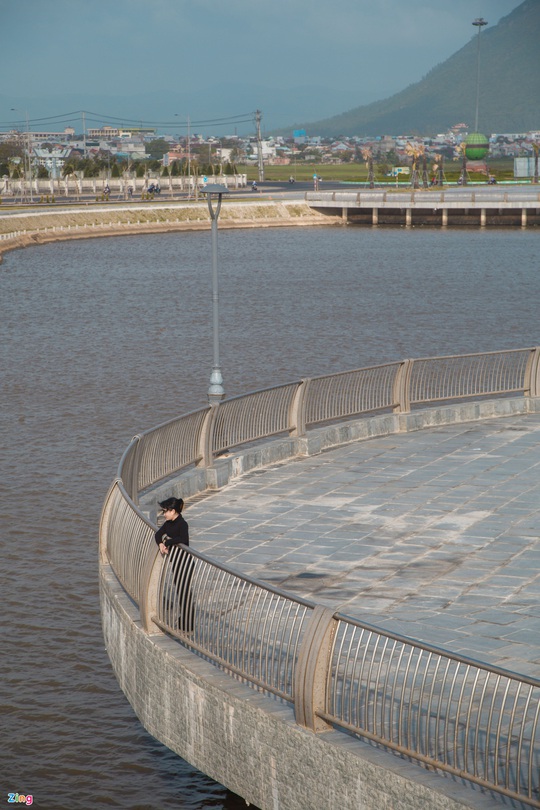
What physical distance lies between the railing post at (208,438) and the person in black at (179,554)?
4.89 metres

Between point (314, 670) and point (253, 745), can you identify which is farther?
point (253, 745)

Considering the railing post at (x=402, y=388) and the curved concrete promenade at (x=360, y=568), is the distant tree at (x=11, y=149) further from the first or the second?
the curved concrete promenade at (x=360, y=568)

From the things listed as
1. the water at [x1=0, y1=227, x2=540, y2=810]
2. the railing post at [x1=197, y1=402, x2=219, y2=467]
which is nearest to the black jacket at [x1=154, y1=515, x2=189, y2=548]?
the water at [x1=0, y1=227, x2=540, y2=810]

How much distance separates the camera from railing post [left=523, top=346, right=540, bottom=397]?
1814 cm

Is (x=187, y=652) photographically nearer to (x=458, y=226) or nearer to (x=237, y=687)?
(x=237, y=687)

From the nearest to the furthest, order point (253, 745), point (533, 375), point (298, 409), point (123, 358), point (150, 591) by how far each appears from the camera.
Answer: point (253, 745) < point (150, 591) < point (298, 409) < point (533, 375) < point (123, 358)

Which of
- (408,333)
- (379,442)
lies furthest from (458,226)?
(379,442)

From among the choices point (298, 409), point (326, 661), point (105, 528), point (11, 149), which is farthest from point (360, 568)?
point (11, 149)

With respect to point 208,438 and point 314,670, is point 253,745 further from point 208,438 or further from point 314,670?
point 208,438

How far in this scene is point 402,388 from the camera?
56.4 ft

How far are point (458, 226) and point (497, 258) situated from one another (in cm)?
2398

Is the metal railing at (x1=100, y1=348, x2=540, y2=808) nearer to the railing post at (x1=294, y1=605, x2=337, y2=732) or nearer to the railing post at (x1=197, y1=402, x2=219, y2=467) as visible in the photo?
the railing post at (x1=294, y1=605, x2=337, y2=732)

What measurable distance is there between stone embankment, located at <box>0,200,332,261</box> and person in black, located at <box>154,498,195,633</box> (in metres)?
59.0

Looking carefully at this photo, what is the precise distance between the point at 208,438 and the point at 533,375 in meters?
6.15
